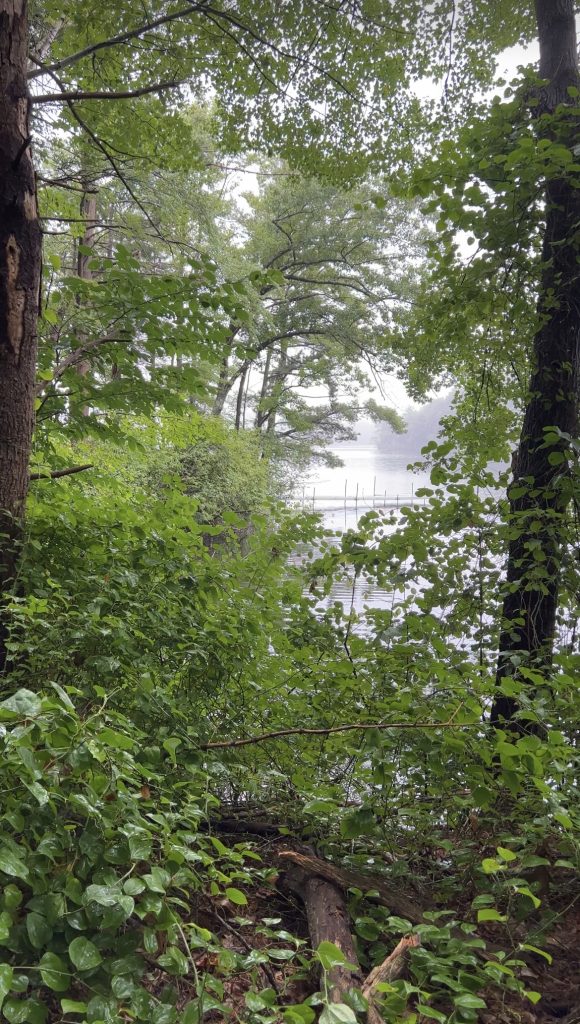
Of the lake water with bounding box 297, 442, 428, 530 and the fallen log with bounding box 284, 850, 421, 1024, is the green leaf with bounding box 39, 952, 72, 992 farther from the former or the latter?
the lake water with bounding box 297, 442, 428, 530

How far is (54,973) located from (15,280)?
2026mm

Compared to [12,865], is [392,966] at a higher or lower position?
lower

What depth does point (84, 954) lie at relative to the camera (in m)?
0.93

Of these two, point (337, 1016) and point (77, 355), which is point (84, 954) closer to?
point (337, 1016)

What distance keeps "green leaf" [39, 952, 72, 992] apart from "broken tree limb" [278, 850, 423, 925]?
0.96m

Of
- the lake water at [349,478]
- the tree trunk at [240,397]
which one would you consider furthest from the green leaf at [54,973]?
the tree trunk at [240,397]

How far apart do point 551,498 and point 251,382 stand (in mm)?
15599

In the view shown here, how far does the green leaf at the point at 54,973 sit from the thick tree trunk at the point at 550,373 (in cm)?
210

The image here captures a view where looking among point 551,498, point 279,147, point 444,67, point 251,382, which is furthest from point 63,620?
point 251,382

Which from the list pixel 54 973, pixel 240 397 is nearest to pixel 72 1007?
pixel 54 973

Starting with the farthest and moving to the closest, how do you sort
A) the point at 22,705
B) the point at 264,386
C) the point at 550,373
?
the point at 264,386
the point at 550,373
the point at 22,705

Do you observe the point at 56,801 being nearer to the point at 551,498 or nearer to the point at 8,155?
the point at 8,155

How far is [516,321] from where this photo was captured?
3.30 meters

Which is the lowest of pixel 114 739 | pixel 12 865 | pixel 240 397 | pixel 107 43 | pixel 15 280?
pixel 12 865
